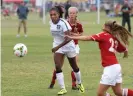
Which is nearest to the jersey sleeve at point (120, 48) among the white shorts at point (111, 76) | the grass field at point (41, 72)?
the white shorts at point (111, 76)

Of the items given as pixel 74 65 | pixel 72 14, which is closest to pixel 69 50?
pixel 74 65

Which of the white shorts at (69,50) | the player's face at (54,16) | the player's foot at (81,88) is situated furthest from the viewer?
the player's foot at (81,88)

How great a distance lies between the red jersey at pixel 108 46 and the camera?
917 cm

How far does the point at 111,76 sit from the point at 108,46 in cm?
56

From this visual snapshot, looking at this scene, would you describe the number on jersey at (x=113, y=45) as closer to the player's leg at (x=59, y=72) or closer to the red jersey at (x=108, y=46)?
the red jersey at (x=108, y=46)

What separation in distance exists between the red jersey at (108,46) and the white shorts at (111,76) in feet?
0.31

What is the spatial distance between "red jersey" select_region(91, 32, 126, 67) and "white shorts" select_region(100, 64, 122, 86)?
10 cm

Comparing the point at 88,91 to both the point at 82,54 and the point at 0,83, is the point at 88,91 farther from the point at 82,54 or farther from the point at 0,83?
the point at 82,54

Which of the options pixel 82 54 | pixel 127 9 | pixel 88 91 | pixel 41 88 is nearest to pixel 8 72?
pixel 41 88

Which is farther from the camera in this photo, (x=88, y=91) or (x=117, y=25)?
(x=88, y=91)

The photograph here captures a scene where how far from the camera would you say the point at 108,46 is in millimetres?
9234

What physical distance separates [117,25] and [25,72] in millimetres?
6189

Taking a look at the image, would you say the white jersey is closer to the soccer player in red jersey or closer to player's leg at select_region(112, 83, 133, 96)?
the soccer player in red jersey

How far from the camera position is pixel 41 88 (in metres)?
12.3
